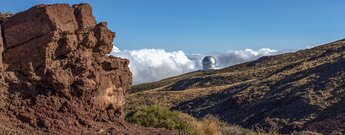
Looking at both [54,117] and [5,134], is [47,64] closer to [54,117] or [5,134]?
[54,117]

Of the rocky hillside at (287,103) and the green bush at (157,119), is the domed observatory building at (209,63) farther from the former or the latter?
the green bush at (157,119)

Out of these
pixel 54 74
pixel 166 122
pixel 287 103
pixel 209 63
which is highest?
pixel 209 63

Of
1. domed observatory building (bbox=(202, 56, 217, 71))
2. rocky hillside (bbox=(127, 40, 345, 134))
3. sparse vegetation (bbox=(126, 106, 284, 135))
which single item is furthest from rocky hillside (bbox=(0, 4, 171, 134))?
domed observatory building (bbox=(202, 56, 217, 71))

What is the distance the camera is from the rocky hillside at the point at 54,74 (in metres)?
9.56

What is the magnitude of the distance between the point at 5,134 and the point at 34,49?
2125 mm

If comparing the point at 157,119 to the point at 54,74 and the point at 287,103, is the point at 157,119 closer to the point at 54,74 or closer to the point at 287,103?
the point at 54,74

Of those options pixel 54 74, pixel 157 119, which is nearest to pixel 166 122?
pixel 157 119

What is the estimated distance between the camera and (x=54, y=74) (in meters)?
9.96

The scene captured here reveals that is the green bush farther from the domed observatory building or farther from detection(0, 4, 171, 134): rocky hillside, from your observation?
the domed observatory building

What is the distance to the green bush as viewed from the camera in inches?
628

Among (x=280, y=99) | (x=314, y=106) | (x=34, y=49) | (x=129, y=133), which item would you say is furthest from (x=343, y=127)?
(x=34, y=49)

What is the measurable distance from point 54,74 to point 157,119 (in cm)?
674

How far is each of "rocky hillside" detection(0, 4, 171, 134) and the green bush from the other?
14.5 ft

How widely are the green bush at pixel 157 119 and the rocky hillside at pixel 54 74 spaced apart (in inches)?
174
